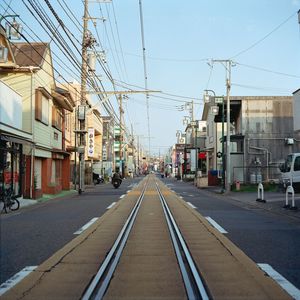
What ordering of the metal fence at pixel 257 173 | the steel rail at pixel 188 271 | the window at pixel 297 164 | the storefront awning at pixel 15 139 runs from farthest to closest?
the metal fence at pixel 257 173
the window at pixel 297 164
the storefront awning at pixel 15 139
the steel rail at pixel 188 271

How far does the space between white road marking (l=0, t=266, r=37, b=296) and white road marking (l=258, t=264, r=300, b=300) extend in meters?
3.85

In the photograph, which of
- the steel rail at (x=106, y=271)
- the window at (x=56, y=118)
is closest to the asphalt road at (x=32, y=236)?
the steel rail at (x=106, y=271)

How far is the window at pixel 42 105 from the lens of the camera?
2666cm

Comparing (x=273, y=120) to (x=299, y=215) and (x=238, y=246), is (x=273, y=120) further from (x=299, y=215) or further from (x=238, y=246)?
(x=238, y=246)

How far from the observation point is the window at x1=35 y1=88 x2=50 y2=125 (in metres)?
26.7

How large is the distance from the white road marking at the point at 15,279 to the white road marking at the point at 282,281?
3.85 metres

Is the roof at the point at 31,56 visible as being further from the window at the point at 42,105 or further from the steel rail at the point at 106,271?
the steel rail at the point at 106,271

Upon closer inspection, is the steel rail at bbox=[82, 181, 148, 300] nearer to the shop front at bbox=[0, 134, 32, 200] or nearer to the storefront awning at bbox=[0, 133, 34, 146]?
the shop front at bbox=[0, 134, 32, 200]

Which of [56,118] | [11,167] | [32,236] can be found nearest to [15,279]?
[32,236]

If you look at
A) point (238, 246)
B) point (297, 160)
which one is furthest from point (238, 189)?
point (238, 246)

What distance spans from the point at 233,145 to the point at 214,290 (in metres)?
36.7

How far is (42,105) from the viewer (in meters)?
28.1

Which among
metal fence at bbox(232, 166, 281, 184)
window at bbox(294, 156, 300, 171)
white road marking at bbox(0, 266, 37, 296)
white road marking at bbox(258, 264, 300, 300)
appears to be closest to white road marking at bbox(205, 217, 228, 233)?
white road marking at bbox(258, 264, 300, 300)

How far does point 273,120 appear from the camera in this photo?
40.1m
